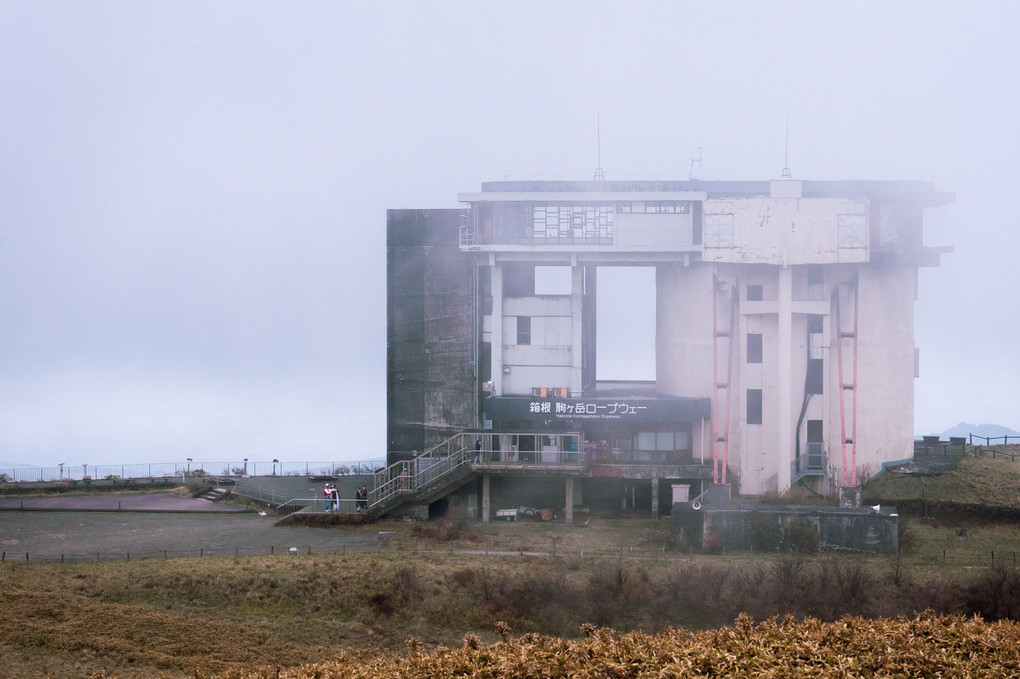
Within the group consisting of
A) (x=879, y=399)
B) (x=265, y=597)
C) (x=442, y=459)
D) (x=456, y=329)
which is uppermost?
(x=456, y=329)

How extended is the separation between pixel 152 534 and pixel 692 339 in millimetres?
26826

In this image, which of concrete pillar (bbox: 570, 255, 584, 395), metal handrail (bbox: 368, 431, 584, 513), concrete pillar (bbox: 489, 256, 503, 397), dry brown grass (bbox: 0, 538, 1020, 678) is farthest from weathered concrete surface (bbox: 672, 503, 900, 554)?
concrete pillar (bbox: 489, 256, 503, 397)

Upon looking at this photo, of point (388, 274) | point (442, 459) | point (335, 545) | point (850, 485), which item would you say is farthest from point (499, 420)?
point (850, 485)

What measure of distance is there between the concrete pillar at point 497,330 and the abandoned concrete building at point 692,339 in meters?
0.08

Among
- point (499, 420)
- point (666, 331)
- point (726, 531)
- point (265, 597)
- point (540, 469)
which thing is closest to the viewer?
point (265, 597)

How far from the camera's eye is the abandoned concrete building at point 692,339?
132ft

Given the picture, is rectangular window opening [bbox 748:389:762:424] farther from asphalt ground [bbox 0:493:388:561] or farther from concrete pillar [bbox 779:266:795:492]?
asphalt ground [bbox 0:493:388:561]

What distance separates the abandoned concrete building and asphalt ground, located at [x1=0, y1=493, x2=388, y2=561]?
5.90 meters

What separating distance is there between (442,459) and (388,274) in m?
9.85

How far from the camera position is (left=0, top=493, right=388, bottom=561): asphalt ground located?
31078 millimetres

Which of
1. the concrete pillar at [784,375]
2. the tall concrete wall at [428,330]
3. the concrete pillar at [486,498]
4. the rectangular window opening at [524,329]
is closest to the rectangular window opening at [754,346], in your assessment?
the concrete pillar at [784,375]

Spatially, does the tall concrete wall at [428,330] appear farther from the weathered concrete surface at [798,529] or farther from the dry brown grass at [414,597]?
the weathered concrete surface at [798,529]

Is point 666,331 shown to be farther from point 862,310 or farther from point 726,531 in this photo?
point 726,531

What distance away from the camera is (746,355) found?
41.7 meters
